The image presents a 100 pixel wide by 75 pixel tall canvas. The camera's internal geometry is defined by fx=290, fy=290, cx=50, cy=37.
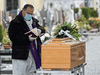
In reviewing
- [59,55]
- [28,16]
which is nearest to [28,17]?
[28,16]

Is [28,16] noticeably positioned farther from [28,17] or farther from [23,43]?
[23,43]

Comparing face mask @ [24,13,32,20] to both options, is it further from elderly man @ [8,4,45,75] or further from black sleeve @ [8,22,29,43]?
black sleeve @ [8,22,29,43]

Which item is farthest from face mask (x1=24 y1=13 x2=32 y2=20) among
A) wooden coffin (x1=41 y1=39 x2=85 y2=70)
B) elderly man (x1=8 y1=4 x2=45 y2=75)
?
wooden coffin (x1=41 y1=39 x2=85 y2=70)

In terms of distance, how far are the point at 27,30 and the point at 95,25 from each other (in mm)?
18409

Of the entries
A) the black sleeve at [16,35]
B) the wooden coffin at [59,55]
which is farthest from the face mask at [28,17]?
the wooden coffin at [59,55]

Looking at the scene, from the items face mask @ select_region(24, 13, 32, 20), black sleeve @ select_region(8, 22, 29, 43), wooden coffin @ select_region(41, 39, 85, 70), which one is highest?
face mask @ select_region(24, 13, 32, 20)

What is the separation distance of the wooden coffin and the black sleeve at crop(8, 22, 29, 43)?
0.50 metres

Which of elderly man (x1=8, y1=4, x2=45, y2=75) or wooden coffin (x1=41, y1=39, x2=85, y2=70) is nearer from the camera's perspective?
wooden coffin (x1=41, y1=39, x2=85, y2=70)

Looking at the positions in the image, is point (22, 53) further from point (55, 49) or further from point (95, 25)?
point (95, 25)

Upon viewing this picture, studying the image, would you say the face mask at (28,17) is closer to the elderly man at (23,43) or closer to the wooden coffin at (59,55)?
the elderly man at (23,43)

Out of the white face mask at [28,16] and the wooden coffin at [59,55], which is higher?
the white face mask at [28,16]

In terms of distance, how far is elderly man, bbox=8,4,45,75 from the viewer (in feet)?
11.7

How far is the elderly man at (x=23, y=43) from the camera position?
3572 millimetres

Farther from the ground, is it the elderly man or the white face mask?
the white face mask
